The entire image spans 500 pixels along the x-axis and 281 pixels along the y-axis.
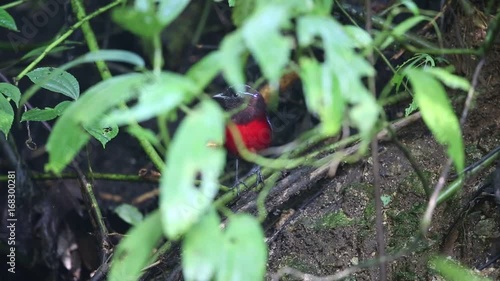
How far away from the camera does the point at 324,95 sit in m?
1.05

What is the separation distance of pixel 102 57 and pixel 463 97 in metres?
1.90

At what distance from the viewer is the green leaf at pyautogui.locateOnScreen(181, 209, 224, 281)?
3.34 feet

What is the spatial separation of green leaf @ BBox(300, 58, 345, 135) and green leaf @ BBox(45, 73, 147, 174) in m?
0.24

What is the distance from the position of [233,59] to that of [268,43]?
0.18 feet

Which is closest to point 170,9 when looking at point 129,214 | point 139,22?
point 139,22

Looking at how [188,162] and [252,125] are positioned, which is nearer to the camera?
[188,162]

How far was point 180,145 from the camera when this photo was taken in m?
0.97

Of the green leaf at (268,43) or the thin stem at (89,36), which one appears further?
the thin stem at (89,36)

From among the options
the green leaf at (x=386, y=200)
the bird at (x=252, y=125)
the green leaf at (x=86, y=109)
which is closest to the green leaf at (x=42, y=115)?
the green leaf at (x=386, y=200)

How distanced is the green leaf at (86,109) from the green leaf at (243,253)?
0.26m

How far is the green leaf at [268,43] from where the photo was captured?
966 millimetres

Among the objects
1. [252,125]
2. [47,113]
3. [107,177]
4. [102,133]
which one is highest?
[47,113]

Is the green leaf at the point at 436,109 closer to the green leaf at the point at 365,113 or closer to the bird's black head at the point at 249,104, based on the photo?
the green leaf at the point at 365,113

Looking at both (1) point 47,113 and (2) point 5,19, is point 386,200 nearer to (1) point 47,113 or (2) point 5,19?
(1) point 47,113
